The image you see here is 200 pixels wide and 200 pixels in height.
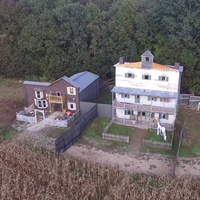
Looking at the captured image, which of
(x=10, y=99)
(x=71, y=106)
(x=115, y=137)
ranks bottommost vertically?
(x=115, y=137)

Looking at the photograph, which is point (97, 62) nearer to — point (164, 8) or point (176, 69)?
point (164, 8)

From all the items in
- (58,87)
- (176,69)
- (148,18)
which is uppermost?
(148,18)

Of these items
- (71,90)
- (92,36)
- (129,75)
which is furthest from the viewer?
(92,36)

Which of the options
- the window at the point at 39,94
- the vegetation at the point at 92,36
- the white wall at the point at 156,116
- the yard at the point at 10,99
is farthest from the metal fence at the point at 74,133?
the vegetation at the point at 92,36

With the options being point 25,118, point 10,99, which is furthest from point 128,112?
point 10,99

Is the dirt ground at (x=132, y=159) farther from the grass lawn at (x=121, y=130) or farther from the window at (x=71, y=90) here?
the window at (x=71, y=90)

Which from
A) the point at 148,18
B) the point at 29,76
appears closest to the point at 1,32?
the point at 29,76

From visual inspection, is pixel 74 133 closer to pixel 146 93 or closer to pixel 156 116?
pixel 146 93
